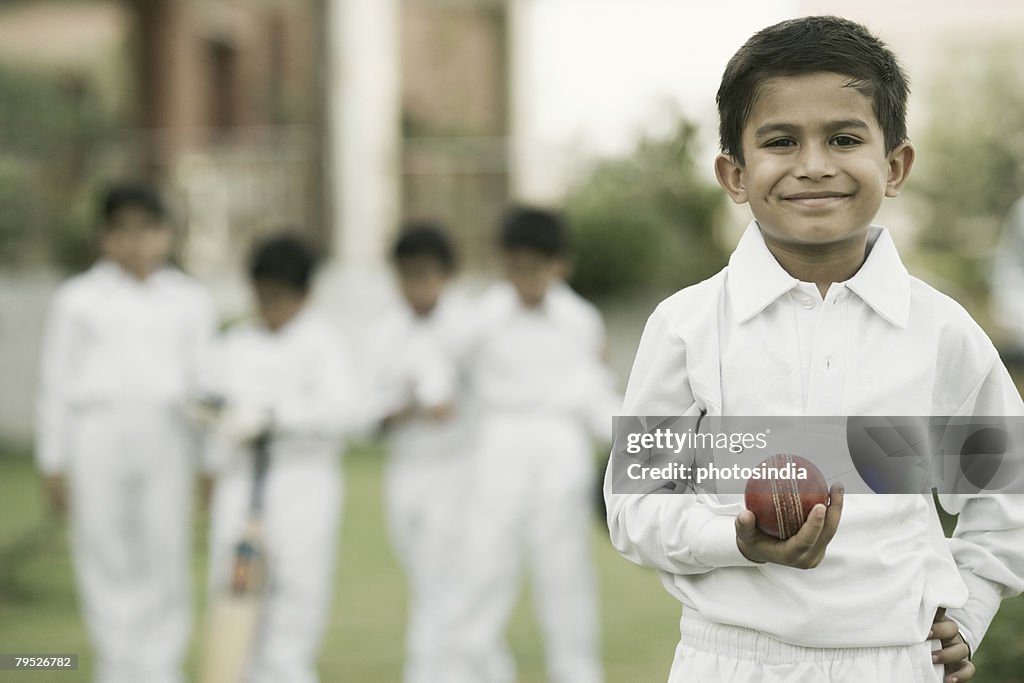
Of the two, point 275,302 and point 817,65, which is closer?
point 817,65

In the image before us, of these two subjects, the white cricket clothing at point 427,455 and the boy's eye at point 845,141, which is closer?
the boy's eye at point 845,141

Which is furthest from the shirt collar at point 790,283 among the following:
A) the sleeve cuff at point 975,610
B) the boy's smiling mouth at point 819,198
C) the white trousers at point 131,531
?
the white trousers at point 131,531

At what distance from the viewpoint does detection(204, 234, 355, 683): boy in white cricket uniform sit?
5.04 m

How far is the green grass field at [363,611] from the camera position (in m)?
5.63

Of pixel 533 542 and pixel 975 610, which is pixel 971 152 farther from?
pixel 975 610

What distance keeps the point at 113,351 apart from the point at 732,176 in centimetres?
387

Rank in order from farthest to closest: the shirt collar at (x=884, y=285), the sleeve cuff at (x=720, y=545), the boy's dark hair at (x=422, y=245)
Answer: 1. the boy's dark hair at (x=422, y=245)
2. the shirt collar at (x=884, y=285)
3. the sleeve cuff at (x=720, y=545)

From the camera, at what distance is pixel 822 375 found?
199 cm

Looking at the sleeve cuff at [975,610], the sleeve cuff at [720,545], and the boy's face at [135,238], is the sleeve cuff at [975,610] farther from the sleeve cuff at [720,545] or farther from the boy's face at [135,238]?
the boy's face at [135,238]

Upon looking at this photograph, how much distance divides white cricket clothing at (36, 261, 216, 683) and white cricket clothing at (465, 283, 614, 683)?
3.84 ft

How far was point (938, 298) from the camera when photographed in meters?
2.07

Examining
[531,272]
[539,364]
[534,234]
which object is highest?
[534,234]

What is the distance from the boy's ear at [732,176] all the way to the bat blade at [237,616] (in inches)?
122

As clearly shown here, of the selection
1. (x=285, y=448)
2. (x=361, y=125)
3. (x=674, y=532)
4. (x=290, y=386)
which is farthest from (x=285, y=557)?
(x=361, y=125)
